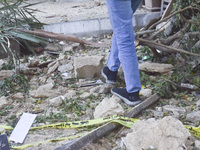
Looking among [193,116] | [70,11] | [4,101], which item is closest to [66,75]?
[4,101]

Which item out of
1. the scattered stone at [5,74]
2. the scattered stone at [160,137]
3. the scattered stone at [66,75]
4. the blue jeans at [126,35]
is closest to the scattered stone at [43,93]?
the scattered stone at [66,75]

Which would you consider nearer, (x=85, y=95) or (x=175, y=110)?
(x=175, y=110)

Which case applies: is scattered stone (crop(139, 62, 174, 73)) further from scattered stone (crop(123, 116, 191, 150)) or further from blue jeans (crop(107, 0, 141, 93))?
Answer: scattered stone (crop(123, 116, 191, 150))

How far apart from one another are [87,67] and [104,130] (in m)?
1.48

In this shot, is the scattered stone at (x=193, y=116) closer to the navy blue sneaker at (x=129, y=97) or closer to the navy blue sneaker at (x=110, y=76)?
the navy blue sneaker at (x=129, y=97)

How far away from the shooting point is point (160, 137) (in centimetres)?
212

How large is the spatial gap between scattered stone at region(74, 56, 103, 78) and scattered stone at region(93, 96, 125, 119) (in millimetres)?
917

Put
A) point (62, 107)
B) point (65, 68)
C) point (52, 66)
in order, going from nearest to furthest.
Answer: point (62, 107) → point (65, 68) → point (52, 66)

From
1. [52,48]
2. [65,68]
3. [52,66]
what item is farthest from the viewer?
[52,48]

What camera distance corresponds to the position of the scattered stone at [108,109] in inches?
110

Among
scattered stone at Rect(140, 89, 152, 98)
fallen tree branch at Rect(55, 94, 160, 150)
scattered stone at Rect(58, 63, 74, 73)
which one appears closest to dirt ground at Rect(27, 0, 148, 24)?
scattered stone at Rect(58, 63, 74, 73)

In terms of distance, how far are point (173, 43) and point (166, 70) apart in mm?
509

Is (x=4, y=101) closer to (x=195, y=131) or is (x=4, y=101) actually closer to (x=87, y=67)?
(x=87, y=67)

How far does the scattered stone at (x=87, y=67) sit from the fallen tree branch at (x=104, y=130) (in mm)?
1049
